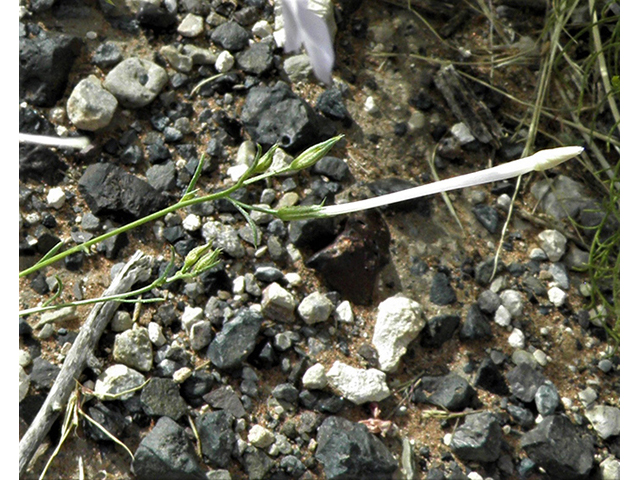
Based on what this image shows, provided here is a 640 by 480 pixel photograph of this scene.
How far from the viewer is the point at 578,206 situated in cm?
171

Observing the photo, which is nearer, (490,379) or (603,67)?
(490,379)

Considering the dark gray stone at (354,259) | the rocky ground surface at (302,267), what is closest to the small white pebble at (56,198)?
the rocky ground surface at (302,267)

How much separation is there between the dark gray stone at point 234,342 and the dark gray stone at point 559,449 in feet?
1.93

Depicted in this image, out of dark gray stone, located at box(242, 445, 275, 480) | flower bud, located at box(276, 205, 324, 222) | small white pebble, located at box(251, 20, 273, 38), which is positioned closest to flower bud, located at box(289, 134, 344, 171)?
flower bud, located at box(276, 205, 324, 222)

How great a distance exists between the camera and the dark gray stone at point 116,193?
1468mm

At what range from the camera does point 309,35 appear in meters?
1.69

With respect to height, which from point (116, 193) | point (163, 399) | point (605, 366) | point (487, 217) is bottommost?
point (605, 366)

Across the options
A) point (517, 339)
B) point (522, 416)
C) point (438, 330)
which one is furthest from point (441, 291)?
point (522, 416)

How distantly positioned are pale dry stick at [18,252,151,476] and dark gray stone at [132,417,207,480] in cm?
17

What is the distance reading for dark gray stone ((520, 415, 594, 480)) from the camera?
1.40m

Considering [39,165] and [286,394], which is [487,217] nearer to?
[286,394]

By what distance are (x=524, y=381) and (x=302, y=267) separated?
0.53 m

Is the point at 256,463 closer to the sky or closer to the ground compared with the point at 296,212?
closer to the ground

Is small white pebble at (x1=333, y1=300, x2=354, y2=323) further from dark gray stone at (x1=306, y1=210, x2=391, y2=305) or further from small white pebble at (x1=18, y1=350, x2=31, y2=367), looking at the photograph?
small white pebble at (x1=18, y1=350, x2=31, y2=367)
